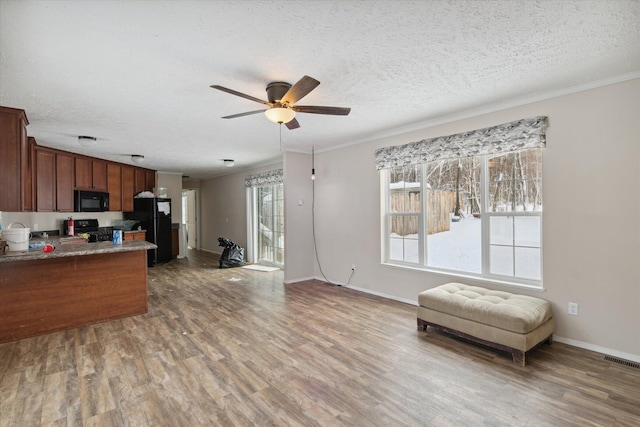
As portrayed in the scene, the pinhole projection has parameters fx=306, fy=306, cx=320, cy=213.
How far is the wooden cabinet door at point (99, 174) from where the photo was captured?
20.4 feet

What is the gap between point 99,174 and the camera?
633 cm

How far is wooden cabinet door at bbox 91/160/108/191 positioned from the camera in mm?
6219

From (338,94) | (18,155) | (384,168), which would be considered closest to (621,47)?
(338,94)

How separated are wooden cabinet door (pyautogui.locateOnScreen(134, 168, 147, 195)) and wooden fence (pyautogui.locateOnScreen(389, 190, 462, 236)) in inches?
237

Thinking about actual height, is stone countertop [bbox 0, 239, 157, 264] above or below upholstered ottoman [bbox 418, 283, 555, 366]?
above

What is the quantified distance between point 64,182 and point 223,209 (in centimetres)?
382

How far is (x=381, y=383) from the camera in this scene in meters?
2.31

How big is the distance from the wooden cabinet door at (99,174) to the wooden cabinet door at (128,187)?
48 cm

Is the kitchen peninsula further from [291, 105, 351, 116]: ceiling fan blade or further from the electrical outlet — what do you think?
the electrical outlet

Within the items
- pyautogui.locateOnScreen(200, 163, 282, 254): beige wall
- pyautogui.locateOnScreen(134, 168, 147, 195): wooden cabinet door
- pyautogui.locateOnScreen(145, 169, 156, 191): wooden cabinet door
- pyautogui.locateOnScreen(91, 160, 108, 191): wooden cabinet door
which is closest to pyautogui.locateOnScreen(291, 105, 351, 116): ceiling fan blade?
pyautogui.locateOnScreen(200, 163, 282, 254): beige wall

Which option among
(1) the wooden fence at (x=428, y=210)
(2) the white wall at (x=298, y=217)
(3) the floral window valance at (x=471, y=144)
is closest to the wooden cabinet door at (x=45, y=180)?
(2) the white wall at (x=298, y=217)

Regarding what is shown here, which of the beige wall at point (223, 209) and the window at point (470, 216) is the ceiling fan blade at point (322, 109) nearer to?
the window at point (470, 216)

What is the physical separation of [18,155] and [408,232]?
4.61m

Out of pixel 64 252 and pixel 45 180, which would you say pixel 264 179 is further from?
pixel 64 252
